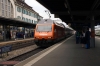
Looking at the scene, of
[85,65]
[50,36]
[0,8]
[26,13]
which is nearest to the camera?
[85,65]

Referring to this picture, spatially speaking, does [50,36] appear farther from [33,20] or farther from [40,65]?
[33,20]

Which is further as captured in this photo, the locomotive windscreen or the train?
the locomotive windscreen

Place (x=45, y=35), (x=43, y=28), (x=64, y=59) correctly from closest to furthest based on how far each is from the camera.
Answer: (x=64, y=59) → (x=45, y=35) → (x=43, y=28)

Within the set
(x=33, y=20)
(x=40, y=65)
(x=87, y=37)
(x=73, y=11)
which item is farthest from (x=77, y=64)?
(x=33, y=20)

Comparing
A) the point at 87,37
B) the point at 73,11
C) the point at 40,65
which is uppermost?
the point at 73,11

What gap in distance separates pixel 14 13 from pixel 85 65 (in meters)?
49.9

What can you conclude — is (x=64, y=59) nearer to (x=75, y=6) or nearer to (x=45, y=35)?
(x=45, y=35)

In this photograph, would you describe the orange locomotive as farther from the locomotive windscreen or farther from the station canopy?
the station canopy

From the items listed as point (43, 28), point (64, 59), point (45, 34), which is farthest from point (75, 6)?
point (64, 59)

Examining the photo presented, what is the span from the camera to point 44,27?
845 inches

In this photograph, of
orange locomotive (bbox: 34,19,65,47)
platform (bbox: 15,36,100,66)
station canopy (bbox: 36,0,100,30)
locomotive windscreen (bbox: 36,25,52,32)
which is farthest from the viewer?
locomotive windscreen (bbox: 36,25,52,32)

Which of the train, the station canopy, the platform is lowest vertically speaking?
the platform

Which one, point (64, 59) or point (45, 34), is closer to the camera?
point (64, 59)

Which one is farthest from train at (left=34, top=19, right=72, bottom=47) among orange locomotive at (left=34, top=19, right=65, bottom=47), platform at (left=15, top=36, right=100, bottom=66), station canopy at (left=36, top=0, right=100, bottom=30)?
platform at (left=15, top=36, right=100, bottom=66)
